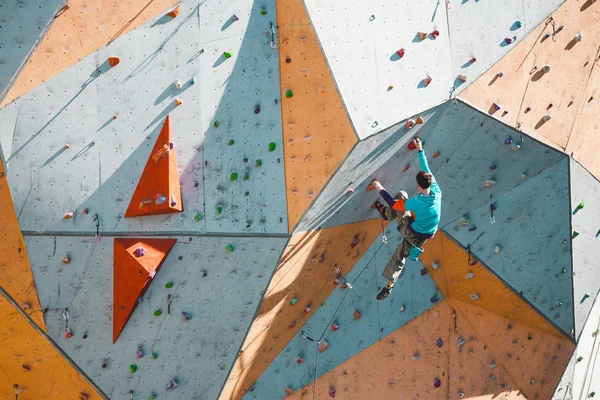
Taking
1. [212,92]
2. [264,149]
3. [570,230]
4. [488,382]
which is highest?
[212,92]

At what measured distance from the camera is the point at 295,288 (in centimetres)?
898

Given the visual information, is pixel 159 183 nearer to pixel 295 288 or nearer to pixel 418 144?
pixel 295 288

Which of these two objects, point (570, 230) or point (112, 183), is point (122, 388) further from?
point (570, 230)

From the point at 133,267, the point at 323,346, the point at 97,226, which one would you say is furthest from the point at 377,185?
the point at 97,226

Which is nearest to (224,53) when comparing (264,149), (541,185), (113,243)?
(264,149)

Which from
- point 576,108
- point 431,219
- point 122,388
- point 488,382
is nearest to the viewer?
point 431,219

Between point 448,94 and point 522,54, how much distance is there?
3.43ft

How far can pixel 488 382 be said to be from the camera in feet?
34.3

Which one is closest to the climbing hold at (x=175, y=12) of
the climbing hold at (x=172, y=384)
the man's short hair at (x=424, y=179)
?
the man's short hair at (x=424, y=179)

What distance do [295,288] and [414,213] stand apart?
64.7 inches

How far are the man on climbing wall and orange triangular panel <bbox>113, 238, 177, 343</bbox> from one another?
2158 millimetres

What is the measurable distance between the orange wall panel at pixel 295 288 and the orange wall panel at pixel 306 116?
473 millimetres

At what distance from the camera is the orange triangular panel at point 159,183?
8.17 m

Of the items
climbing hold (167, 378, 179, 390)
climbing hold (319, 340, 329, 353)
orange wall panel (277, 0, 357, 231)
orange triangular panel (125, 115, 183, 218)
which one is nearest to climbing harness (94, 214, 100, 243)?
A: orange triangular panel (125, 115, 183, 218)
